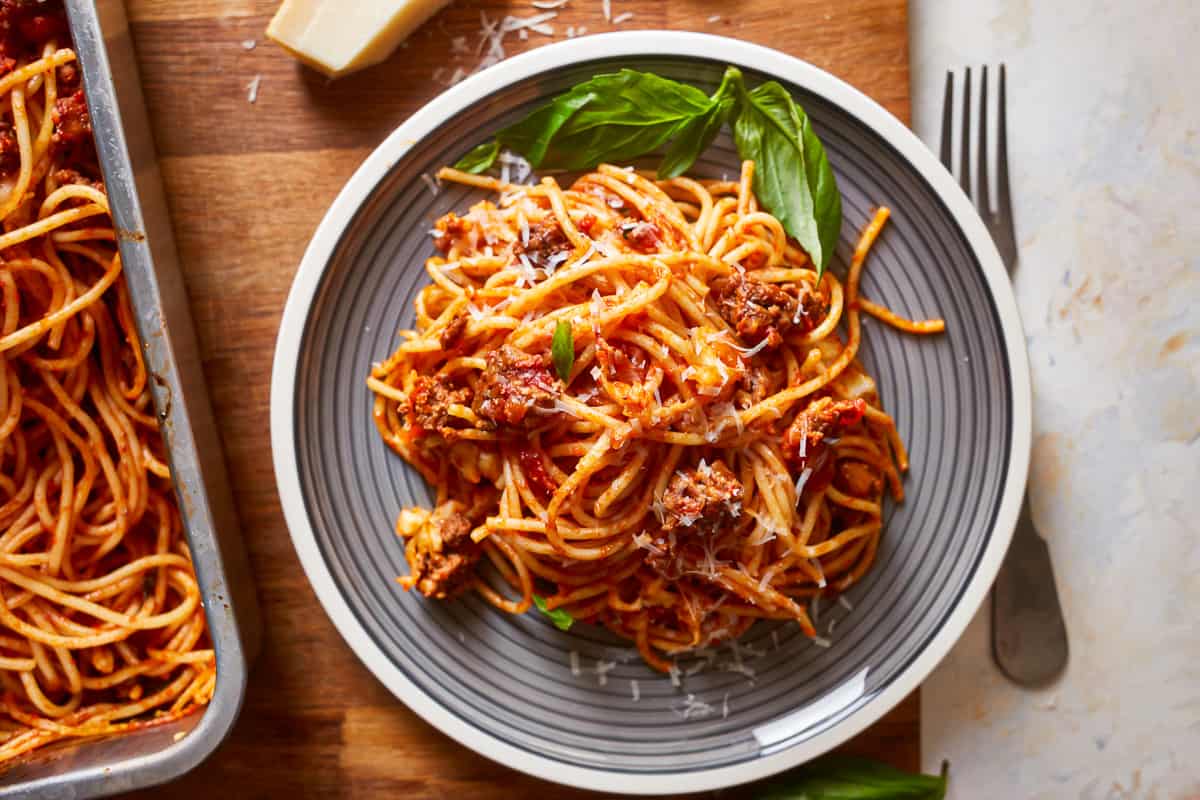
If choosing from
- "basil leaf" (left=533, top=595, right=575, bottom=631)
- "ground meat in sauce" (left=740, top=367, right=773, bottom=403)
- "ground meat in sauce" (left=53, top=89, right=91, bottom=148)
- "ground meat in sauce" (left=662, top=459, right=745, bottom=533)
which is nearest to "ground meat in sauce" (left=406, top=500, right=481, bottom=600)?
"basil leaf" (left=533, top=595, right=575, bottom=631)

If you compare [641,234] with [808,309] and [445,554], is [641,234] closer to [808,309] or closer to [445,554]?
[808,309]

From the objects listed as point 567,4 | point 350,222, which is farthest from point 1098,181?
point 350,222

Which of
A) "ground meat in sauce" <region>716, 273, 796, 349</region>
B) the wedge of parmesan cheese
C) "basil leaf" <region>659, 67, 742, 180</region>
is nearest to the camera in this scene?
"ground meat in sauce" <region>716, 273, 796, 349</region>

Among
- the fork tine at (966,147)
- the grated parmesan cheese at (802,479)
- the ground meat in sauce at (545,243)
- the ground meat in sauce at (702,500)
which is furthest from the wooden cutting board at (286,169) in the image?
the ground meat in sauce at (702,500)

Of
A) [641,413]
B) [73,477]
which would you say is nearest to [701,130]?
[641,413]

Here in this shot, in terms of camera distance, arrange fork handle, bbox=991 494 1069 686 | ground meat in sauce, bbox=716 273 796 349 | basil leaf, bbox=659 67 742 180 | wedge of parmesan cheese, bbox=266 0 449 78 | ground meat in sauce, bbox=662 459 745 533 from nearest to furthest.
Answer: ground meat in sauce, bbox=662 459 745 533, ground meat in sauce, bbox=716 273 796 349, basil leaf, bbox=659 67 742 180, wedge of parmesan cheese, bbox=266 0 449 78, fork handle, bbox=991 494 1069 686

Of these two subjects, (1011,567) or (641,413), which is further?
(1011,567)

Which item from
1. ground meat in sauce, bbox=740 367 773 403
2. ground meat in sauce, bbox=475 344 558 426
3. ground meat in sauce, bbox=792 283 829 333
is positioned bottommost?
ground meat in sauce, bbox=740 367 773 403

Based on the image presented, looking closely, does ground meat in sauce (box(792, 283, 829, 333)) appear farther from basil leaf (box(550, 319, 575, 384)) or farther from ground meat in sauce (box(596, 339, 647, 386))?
basil leaf (box(550, 319, 575, 384))
